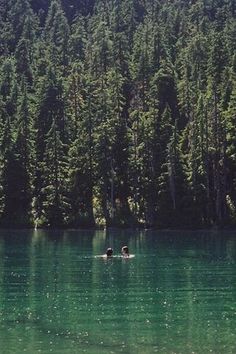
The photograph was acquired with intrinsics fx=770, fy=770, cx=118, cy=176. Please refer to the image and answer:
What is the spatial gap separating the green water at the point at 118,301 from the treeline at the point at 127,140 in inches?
1483

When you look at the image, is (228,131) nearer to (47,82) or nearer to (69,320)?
(47,82)

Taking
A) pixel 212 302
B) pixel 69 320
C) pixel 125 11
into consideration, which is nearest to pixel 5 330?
pixel 69 320

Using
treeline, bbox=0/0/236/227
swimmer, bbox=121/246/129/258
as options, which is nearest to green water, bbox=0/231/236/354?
swimmer, bbox=121/246/129/258

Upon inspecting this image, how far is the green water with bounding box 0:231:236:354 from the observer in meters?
26.9

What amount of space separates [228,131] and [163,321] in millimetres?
83357

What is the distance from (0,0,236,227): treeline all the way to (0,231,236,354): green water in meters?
37.7

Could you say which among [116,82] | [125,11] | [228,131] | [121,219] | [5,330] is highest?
[125,11]

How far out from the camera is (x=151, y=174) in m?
113

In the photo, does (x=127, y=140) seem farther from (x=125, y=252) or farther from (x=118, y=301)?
(x=118, y=301)

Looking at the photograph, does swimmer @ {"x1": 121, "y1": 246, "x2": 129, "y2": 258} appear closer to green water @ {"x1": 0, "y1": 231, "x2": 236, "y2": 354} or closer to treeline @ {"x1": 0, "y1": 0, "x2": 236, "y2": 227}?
green water @ {"x1": 0, "y1": 231, "x2": 236, "y2": 354}

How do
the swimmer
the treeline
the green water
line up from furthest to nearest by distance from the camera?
the treeline, the swimmer, the green water

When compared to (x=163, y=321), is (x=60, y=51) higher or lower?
higher

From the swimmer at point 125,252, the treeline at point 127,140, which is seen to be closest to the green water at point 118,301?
the swimmer at point 125,252

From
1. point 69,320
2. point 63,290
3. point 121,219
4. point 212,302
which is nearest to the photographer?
point 69,320
